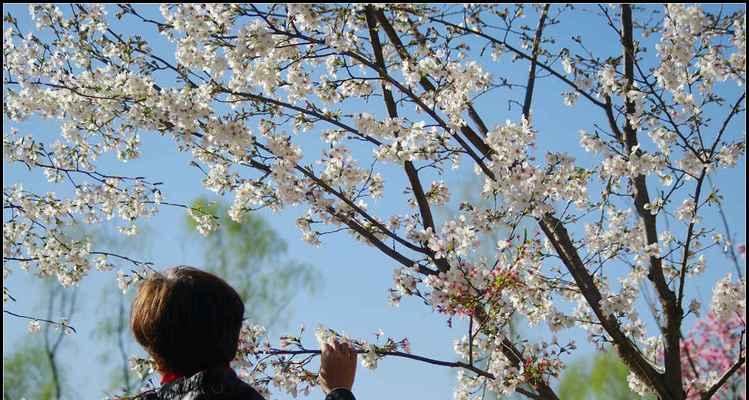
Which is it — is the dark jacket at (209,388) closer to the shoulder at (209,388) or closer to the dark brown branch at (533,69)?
the shoulder at (209,388)

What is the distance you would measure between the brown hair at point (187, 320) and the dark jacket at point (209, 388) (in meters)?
0.03

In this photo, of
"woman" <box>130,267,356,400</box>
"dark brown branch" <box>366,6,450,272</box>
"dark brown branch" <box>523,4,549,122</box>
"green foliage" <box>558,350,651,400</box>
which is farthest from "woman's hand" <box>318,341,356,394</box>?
"green foliage" <box>558,350,651,400</box>

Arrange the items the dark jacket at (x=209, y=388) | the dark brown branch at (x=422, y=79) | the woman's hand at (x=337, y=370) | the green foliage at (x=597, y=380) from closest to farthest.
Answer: the dark jacket at (x=209, y=388)
the woman's hand at (x=337, y=370)
the dark brown branch at (x=422, y=79)
the green foliage at (x=597, y=380)

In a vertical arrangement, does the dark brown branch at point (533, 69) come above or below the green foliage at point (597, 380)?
below

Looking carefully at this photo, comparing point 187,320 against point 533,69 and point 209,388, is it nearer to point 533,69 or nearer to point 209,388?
point 209,388

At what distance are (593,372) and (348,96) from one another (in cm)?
642

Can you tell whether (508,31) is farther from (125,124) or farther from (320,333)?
(125,124)

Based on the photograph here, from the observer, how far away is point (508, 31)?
402 cm

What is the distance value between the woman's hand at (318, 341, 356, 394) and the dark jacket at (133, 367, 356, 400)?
381 mm

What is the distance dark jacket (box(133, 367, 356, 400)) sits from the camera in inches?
69.7

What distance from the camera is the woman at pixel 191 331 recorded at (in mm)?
1792

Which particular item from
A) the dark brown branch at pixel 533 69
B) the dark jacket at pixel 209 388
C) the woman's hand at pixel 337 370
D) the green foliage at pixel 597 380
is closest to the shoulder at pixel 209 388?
the dark jacket at pixel 209 388

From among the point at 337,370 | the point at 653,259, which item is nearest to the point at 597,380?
the point at 653,259

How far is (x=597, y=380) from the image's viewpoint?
9570mm
